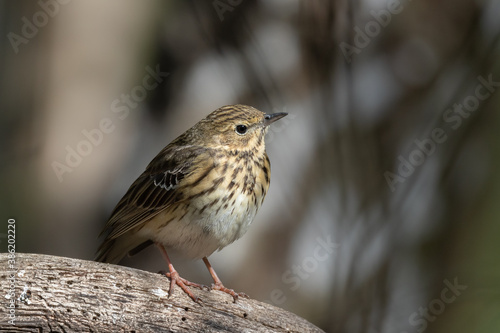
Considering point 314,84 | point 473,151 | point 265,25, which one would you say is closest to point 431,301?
point 473,151

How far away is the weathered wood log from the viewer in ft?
13.0

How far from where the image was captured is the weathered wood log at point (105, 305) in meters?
3.96

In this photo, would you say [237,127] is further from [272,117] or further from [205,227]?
[205,227]

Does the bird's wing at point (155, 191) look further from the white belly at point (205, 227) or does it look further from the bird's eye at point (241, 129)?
the bird's eye at point (241, 129)

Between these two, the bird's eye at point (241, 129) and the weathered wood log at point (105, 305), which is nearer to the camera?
the weathered wood log at point (105, 305)

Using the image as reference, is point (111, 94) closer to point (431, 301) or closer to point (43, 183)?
point (43, 183)

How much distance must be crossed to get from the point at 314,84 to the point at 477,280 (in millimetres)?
2718

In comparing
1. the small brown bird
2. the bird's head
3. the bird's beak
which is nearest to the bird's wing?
the small brown bird

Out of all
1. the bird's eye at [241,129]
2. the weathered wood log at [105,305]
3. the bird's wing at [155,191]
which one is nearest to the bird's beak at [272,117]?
the bird's eye at [241,129]

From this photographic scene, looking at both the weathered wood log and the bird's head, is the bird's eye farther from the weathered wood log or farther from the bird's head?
the weathered wood log

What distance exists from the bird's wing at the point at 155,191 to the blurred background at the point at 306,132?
4.88 ft

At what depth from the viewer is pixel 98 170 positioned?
22.2 ft

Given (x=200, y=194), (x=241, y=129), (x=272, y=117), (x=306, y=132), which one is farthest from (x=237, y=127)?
(x=306, y=132)

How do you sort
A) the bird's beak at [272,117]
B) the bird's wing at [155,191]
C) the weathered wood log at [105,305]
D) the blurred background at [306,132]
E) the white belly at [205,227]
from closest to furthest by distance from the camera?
the weathered wood log at [105,305] < the white belly at [205,227] < the bird's wing at [155,191] < the bird's beak at [272,117] < the blurred background at [306,132]
